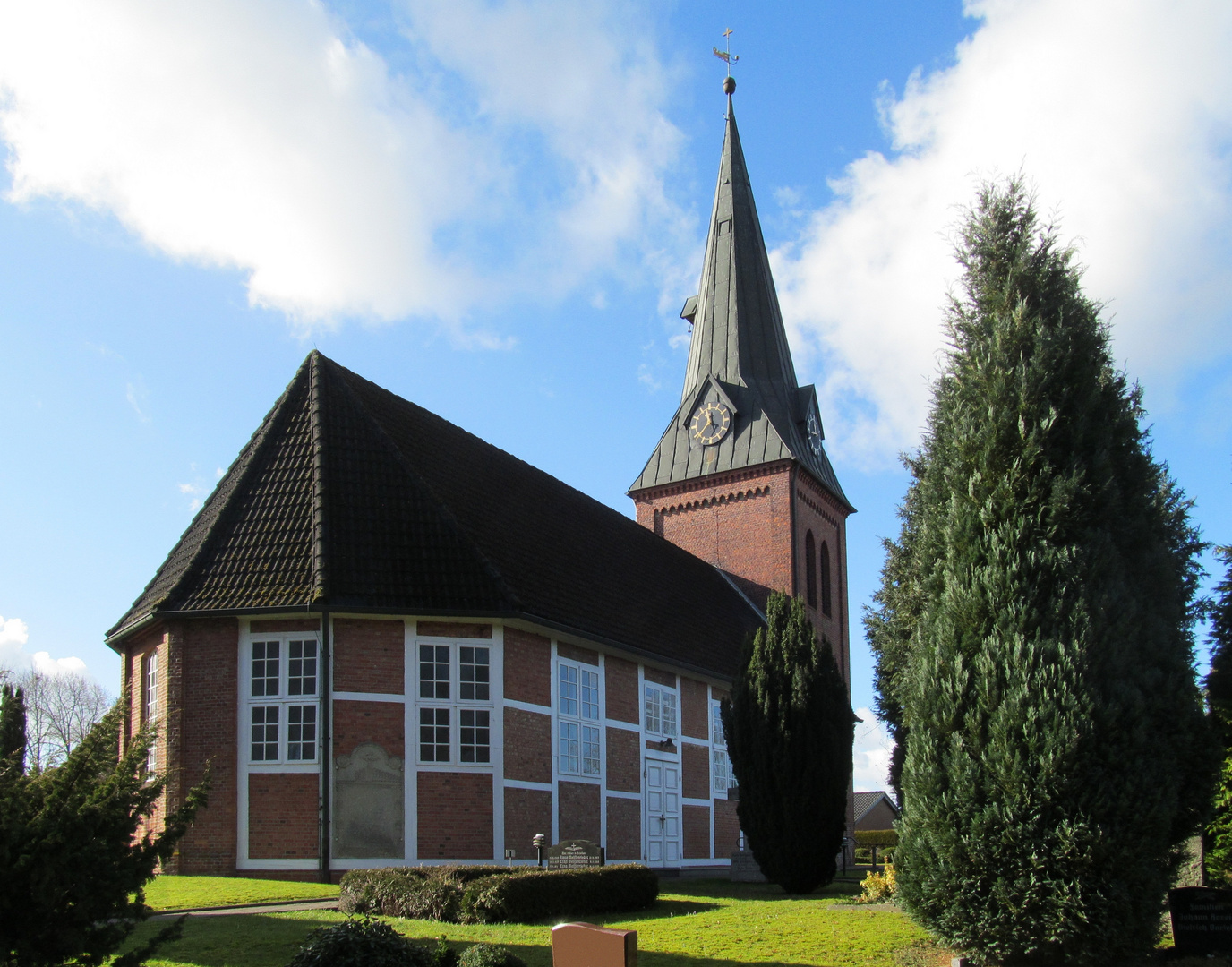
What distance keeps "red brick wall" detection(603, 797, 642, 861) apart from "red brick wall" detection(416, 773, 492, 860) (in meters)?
3.91

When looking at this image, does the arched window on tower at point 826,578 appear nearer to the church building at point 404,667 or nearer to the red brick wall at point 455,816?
the church building at point 404,667

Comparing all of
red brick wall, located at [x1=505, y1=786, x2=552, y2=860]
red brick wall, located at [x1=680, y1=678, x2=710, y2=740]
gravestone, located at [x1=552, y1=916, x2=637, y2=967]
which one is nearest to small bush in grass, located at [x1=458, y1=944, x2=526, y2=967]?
gravestone, located at [x1=552, y1=916, x2=637, y2=967]

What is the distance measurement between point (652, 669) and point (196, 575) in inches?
378

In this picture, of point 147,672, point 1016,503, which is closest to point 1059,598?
point 1016,503

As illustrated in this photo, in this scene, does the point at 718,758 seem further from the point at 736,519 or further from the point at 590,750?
the point at 736,519

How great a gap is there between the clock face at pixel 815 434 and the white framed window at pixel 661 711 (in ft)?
47.8

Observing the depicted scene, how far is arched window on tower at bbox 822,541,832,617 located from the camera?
36.8 meters

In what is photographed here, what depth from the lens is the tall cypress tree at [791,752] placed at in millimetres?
17828

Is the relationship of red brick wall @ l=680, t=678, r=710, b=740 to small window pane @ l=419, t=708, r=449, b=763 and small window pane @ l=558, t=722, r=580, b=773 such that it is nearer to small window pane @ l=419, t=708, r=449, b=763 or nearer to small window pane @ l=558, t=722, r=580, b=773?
small window pane @ l=558, t=722, r=580, b=773

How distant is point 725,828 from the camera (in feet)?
85.0

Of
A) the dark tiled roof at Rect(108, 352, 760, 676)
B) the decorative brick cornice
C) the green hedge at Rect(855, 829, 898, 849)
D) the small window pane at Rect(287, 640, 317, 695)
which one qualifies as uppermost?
the decorative brick cornice

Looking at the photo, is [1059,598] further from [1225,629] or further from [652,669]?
[652,669]

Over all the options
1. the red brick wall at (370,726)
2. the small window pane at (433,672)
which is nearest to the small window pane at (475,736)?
the small window pane at (433,672)

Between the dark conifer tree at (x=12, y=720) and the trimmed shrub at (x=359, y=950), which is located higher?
the dark conifer tree at (x=12, y=720)
